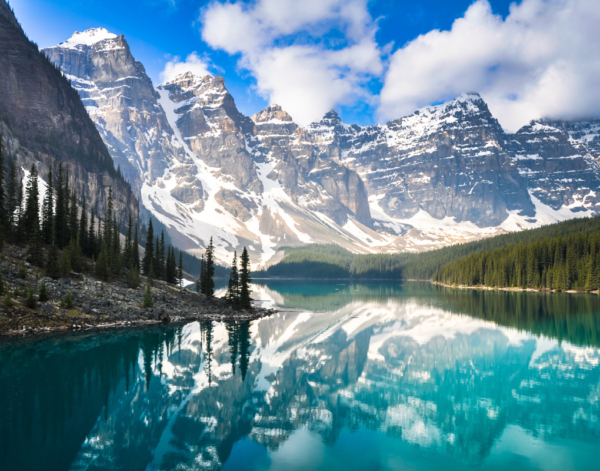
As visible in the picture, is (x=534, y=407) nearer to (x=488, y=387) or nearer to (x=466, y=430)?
(x=488, y=387)

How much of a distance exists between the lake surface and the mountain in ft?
377

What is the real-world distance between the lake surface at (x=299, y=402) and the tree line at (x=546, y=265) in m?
62.3

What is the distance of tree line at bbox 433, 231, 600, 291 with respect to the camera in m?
98.4

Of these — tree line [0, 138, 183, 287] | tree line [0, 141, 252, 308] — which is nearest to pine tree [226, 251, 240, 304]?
tree line [0, 141, 252, 308]

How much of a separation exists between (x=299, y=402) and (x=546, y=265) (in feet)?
349

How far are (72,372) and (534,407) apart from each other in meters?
29.1

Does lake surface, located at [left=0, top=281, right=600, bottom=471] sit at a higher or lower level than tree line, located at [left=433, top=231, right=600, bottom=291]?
lower

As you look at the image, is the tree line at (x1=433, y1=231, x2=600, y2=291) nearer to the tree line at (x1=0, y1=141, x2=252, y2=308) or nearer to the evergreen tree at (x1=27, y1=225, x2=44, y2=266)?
the tree line at (x1=0, y1=141, x2=252, y2=308)

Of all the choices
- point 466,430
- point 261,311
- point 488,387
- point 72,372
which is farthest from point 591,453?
point 261,311

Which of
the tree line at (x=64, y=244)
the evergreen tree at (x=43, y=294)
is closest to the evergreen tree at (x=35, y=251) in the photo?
the tree line at (x=64, y=244)

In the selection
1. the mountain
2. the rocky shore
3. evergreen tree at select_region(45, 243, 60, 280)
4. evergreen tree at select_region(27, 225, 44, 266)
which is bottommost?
the rocky shore

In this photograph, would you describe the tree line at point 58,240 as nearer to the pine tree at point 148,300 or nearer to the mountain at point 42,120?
the pine tree at point 148,300

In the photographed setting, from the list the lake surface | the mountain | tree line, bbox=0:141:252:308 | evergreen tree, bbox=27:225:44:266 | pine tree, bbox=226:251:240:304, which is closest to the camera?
the lake surface

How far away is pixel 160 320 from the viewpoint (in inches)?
2163
